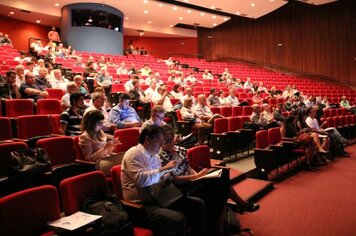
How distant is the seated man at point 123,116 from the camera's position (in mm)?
4082

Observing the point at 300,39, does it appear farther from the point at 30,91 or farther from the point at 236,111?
the point at 30,91

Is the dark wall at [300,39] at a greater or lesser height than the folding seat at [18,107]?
greater

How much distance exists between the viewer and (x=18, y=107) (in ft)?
12.5

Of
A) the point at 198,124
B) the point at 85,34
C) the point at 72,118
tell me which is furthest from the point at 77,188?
the point at 85,34

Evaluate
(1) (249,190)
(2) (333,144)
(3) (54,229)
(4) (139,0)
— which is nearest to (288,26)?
(4) (139,0)

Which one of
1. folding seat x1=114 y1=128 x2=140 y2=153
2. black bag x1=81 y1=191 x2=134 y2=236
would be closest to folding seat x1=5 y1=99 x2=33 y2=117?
folding seat x1=114 y1=128 x2=140 y2=153

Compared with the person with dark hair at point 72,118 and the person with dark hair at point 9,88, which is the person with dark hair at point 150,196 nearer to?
the person with dark hair at point 72,118

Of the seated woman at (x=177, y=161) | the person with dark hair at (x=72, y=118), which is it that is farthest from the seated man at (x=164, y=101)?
the seated woman at (x=177, y=161)

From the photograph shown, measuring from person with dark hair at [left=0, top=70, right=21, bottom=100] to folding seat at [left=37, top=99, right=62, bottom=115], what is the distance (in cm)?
46

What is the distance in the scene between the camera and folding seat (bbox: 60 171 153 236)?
1.75 m

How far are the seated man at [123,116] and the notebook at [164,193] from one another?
2080 mm

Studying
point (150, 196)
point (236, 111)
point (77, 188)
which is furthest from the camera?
point (236, 111)

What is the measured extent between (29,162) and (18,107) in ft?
6.30

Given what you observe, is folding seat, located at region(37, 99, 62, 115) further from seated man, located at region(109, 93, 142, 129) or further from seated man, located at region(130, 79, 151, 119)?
seated man, located at region(130, 79, 151, 119)
